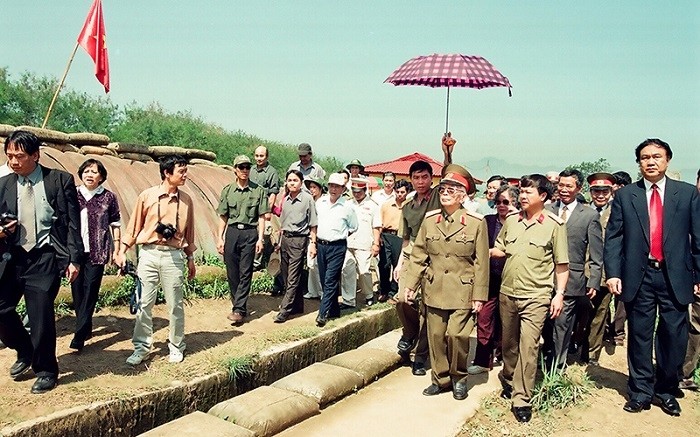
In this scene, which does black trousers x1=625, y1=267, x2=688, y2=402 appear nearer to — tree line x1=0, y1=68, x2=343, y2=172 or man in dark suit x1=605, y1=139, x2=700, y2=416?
man in dark suit x1=605, y1=139, x2=700, y2=416

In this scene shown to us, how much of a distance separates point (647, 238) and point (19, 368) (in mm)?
5147

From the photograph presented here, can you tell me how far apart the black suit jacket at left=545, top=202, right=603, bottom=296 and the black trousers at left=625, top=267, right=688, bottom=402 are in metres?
0.64

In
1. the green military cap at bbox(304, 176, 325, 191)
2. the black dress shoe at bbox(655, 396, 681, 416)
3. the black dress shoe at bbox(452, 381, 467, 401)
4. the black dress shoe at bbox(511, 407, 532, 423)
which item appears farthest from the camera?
the green military cap at bbox(304, 176, 325, 191)

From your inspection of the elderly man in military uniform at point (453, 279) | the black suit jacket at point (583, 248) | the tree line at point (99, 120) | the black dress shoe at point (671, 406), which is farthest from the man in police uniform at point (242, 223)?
the tree line at point (99, 120)

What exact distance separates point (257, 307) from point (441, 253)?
11.8ft

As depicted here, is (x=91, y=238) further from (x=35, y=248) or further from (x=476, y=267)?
(x=476, y=267)

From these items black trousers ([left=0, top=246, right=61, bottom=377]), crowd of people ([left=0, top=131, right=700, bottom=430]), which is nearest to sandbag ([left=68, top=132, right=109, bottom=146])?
crowd of people ([left=0, top=131, right=700, bottom=430])

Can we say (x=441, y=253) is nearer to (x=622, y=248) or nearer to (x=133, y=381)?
(x=622, y=248)

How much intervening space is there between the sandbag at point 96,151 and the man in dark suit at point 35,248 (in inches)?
218

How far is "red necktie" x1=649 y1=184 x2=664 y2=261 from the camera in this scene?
15.3ft

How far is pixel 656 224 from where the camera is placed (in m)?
4.72

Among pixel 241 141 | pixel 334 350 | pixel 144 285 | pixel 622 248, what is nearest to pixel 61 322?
pixel 144 285

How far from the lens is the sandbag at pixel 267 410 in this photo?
4121mm

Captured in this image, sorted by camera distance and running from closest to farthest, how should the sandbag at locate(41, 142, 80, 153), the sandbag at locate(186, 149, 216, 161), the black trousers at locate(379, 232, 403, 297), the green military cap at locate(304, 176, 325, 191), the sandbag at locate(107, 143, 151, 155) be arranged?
the green military cap at locate(304, 176, 325, 191), the black trousers at locate(379, 232, 403, 297), the sandbag at locate(41, 142, 80, 153), the sandbag at locate(107, 143, 151, 155), the sandbag at locate(186, 149, 216, 161)
